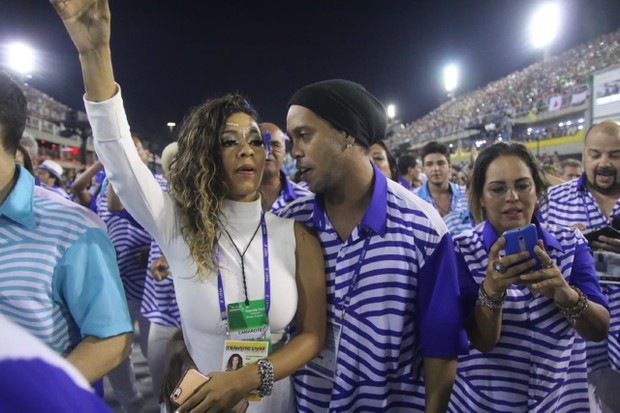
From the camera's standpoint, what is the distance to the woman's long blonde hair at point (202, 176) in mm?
1693

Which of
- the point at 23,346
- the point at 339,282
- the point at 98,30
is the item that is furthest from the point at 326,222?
the point at 23,346

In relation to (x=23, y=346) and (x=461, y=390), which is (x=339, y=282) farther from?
(x=23, y=346)

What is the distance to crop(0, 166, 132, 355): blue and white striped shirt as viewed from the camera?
4.31 feet

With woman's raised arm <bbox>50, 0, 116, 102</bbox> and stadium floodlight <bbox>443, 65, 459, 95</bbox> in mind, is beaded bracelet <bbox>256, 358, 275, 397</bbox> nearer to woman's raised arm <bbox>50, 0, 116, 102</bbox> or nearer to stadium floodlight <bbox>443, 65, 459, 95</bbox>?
woman's raised arm <bbox>50, 0, 116, 102</bbox>

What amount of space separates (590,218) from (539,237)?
5.74 feet

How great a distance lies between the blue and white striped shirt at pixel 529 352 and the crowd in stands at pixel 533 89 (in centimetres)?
2618

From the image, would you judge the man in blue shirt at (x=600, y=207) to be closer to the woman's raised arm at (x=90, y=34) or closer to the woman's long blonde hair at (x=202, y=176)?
the woman's long blonde hair at (x=202, y=176)

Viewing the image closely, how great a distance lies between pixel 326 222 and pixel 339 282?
0.28 metres

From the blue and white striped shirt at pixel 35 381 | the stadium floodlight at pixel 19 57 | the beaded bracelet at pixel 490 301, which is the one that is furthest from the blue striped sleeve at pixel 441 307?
the stadium floodlight at pixel 19 57

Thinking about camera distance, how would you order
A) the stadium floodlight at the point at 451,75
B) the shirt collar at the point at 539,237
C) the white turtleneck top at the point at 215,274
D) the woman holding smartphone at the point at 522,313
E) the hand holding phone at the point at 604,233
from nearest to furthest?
1. the white turtleneck top at the point at 215,274
2. the woman holding smartphone at the point at 522,313
3. the shirt collar at the point at 539,237
4. the hand holding phone at the point at 604,233
5. the stadium floodlight at the point at 451,75

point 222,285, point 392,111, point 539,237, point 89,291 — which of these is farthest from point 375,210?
point 392,111

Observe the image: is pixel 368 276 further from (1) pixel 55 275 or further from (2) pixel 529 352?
(1) pixel 55 275

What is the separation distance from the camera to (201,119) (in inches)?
73.2

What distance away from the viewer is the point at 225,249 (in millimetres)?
1760
